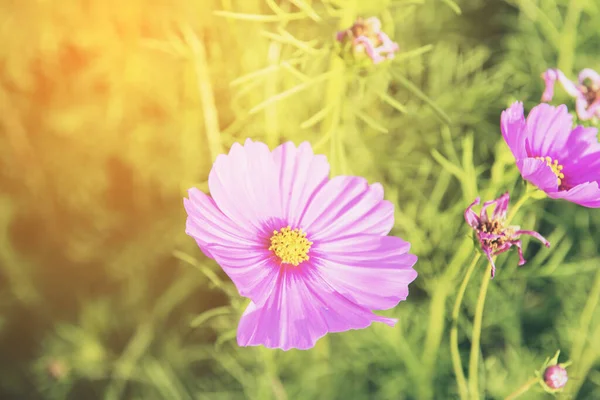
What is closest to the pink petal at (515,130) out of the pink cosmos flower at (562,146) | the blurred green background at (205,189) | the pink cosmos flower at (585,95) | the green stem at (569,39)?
the pink cosmos flower at (562,146)

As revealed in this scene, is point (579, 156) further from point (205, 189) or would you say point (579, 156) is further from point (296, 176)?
point (205, 189)

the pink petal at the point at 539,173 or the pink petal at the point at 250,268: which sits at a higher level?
the pink petal at the point at 539,173

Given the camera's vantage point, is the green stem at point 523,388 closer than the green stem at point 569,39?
Yes

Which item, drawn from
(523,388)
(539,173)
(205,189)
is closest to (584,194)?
(539,173)

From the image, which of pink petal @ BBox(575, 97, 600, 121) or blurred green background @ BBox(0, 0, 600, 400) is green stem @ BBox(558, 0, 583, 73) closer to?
blurred green background @ BBox(0, 0, 600, 400)

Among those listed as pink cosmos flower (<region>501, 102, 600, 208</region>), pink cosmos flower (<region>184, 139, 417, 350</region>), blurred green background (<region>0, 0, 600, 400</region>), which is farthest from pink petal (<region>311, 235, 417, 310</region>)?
blurred green background (<region>0, 0, 600, 400</region>)

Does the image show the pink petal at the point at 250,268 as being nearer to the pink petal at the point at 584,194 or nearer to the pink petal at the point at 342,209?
the pink petal at the point at 342,209
